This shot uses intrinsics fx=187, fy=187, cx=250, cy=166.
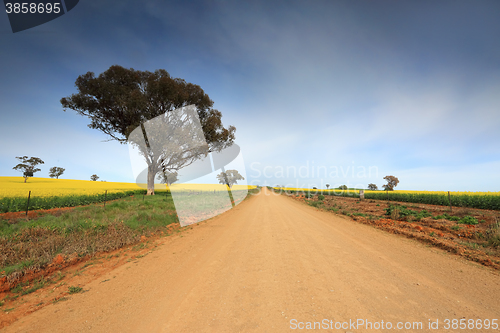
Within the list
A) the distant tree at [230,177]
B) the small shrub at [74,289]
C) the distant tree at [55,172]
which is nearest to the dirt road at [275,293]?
the small shrub at [74,289]

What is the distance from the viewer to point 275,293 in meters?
3.35

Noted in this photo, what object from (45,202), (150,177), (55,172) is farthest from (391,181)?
(55,172)

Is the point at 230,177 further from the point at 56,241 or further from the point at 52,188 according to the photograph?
the point at 56,241

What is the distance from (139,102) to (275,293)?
82.8 feet

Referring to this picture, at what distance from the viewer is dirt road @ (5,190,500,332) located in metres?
2.67

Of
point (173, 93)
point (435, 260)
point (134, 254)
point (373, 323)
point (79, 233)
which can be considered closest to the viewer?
point (373, 323)

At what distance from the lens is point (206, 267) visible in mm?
4664

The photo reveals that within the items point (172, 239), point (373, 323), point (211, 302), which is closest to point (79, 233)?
point (172, 239)

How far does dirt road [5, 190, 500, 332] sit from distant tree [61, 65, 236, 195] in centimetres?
2069

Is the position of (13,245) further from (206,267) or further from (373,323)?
(373,323)

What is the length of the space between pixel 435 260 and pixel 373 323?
4.26 metres

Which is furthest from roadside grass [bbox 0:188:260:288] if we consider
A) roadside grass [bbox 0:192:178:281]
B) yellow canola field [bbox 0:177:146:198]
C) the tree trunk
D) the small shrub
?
the tree trunk

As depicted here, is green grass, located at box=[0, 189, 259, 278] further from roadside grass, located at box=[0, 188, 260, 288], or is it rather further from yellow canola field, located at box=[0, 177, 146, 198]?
yellow canola field, located at box=[0, 177, 146, 198]

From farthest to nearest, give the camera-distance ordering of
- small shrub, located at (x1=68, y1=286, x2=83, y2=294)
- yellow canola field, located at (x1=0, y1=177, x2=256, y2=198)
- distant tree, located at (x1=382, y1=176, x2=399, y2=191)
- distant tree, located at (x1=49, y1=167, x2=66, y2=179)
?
distant tree, located at (x1=382, y1=176, x2=399, y2=191) < distant tree, located at (x1=49, y1=167, x2=66, y2=179) < yellow canola field, located at (x1=0, y1=177, x2=256, y2=198) < small shrub, located at (x1=68, y1=286, x2=83, y2=294)
